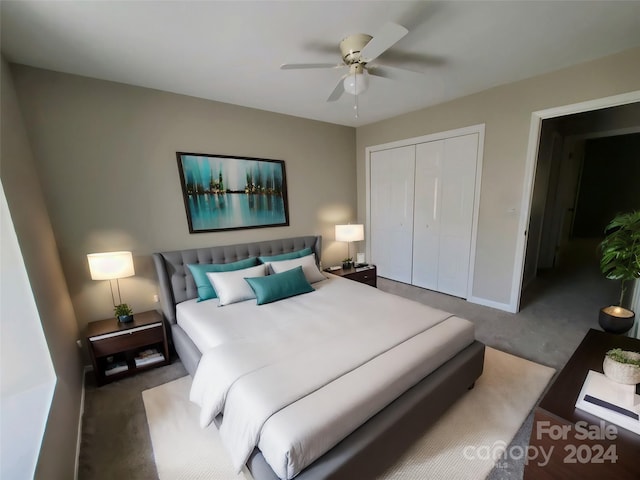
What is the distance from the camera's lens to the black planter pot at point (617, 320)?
7.25ft

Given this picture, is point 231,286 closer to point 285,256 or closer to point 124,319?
point 285,256

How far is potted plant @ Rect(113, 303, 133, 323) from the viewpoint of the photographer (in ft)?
7.51

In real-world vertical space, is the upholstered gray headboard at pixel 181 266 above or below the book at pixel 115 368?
above

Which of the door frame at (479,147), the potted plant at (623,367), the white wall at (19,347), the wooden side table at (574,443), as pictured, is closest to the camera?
the wooden side table at (574,443)

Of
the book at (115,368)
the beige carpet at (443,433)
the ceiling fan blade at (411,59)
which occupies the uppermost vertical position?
the ceiling fan blade at (411,59)

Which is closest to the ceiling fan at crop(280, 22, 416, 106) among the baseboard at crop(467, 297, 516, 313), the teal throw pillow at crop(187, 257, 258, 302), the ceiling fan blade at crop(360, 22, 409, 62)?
the ceiling fan blade at crop(360, 22, 409, 62)

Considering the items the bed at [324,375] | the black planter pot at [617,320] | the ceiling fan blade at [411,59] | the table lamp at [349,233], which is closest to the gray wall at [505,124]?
the black planter pot at [617,320]

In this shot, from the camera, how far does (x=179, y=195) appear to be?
2.74m

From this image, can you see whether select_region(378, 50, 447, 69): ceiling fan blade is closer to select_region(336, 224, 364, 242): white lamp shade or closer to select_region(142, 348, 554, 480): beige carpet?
select_region(336, 224, 364, 242): white lamp shade

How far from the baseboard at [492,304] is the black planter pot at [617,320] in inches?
33.5

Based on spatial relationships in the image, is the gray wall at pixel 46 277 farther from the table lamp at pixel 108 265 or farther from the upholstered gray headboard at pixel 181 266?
the upholstered gray headboard at pixel 181 266

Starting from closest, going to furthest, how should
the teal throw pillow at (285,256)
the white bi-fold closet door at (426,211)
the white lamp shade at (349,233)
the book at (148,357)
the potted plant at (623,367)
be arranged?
1. the potted plant at (623,367)
2. the book at (148,357)
3. the teal throw pillow at (285,256)
4. the white bi-fold closet door at (426,211)
5. the white lamp shade at (349,233)

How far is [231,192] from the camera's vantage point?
3.05 meters

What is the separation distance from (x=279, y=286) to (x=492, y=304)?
9.02 feet
